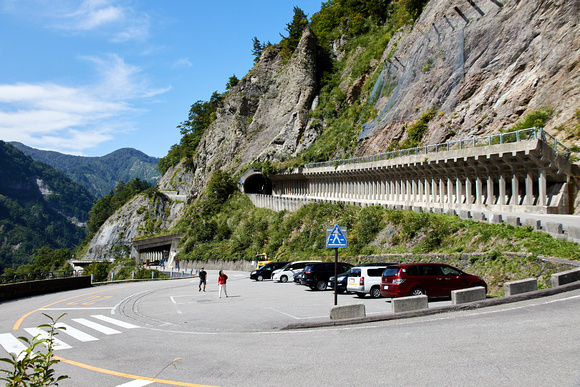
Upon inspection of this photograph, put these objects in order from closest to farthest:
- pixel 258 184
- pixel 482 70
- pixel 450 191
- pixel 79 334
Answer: pixel 79 334 → pixel 450 191 → pixel 482 70 → pixel 258 184

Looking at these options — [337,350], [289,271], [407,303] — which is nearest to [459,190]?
[289,271]

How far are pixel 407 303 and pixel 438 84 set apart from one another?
37895mm

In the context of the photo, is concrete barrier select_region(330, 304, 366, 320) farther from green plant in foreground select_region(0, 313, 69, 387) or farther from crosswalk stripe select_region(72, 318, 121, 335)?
green plant in foreground select_region(0, 313, 69, 387)

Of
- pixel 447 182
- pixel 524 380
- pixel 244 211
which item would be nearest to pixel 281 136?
pixel 244 211

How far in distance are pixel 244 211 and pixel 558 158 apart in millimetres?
46174

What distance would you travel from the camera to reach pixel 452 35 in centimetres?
4619

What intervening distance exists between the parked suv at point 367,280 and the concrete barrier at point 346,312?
6315mm

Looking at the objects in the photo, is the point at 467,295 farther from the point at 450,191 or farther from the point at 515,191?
the point at 450,191

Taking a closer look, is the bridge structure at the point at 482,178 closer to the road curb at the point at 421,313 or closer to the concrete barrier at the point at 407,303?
the road curb at the point at 421,313

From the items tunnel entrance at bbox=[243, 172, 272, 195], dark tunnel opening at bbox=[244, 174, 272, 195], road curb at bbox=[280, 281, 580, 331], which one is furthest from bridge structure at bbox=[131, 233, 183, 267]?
road curb at bbox=[280, 281, 580, 331]

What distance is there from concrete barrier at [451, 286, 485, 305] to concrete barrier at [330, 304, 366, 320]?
8.80 ft

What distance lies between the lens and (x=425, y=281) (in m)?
15.8

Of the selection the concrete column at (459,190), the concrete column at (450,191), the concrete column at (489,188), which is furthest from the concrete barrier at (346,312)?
the concrete column at (450,191)

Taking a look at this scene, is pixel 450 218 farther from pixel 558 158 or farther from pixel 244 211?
pixel 244 211
